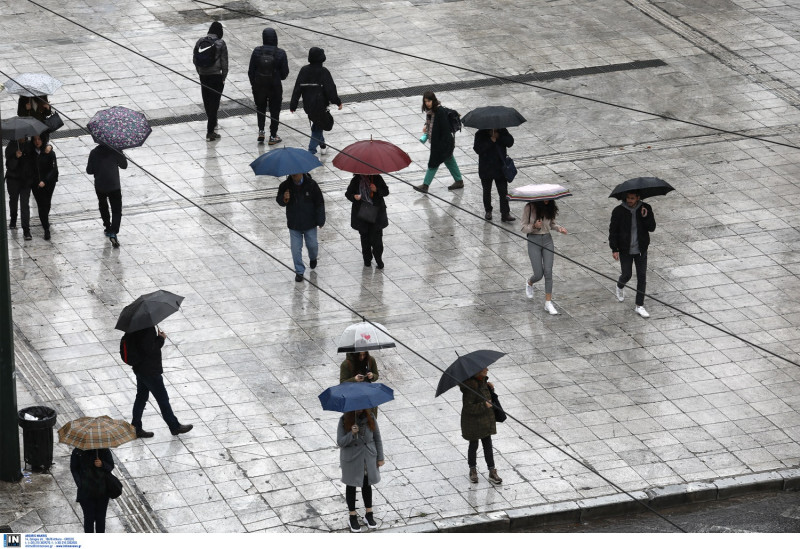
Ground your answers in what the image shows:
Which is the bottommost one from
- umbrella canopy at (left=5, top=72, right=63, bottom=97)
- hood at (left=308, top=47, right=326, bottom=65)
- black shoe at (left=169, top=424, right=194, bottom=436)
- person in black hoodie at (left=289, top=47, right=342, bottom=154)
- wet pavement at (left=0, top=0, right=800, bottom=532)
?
black shoe at (left=169, top=424, right=194, bottom=436)

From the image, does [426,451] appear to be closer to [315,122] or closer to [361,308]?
[361,308]

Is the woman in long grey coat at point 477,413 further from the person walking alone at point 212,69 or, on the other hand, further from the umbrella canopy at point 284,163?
the person walking alone at point 212,69

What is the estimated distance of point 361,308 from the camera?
16812 mm

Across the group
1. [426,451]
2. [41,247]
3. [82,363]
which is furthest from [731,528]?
[41,247]

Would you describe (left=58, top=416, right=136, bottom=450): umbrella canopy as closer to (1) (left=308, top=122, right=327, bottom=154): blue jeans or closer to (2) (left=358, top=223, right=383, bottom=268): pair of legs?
(2) (left=358, top=223, right=383, bottom=268): pair of legs

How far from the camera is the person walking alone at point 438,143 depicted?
1934 centimetres

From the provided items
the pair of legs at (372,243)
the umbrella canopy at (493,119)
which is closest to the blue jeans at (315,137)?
the umbrella canopy at (493,119)

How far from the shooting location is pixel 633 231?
1655cm

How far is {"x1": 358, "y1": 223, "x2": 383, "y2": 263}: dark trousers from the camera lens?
57.3 ft

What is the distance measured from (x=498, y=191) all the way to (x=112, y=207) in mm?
4891

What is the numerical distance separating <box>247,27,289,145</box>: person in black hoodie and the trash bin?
26.0 feet

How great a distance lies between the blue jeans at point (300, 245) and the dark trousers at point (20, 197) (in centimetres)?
338

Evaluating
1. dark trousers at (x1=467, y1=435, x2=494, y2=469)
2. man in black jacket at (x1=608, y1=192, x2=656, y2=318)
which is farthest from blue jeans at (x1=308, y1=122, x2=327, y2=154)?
dark trousers at (x1=467, y1=435, x2=494, y2=469)

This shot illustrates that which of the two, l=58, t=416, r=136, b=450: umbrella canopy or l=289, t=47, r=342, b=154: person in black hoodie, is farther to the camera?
l=289, t=47, r=342, b=154: person in black hoodie
